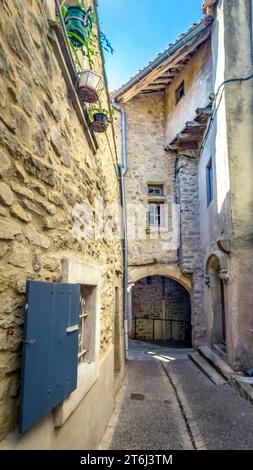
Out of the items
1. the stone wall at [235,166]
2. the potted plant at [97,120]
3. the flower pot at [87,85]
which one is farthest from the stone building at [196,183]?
the flower pot at [87,85]

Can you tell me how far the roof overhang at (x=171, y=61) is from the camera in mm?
7926

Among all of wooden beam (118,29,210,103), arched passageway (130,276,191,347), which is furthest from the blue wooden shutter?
arched passageway (130,276,191,347)

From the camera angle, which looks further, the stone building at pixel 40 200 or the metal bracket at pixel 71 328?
the metal bracket at pixel 71 328

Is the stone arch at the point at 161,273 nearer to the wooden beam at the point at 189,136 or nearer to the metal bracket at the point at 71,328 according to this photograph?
the wooden beam at the point at 189,136

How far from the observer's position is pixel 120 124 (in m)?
9.80

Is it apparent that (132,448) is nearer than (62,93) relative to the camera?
No

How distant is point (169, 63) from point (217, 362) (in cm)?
860

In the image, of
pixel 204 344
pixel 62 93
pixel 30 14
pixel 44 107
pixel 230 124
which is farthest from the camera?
pixel 204 344

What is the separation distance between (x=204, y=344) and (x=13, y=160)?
8.09 metres

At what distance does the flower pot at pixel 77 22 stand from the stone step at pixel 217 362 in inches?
213

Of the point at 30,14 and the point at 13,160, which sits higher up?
the point at 30,14

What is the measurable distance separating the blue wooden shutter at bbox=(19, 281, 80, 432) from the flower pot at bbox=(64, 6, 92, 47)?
88.6 inches
